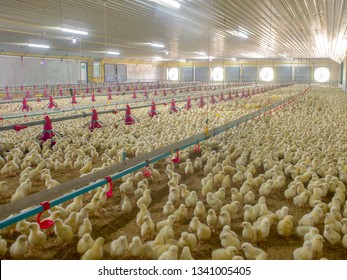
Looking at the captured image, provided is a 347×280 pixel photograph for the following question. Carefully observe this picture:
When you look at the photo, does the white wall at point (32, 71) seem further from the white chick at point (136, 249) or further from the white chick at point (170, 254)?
the white chick at point (170, 254)

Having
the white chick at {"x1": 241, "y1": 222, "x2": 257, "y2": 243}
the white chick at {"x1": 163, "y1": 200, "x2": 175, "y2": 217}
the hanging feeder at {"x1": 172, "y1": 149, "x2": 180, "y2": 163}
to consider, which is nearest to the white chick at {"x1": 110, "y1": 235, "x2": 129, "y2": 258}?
the white chick at {"x1": 163, "y1": 200, "x2": 175, "y2": 217}

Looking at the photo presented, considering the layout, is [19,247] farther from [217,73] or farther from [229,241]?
[217,73]

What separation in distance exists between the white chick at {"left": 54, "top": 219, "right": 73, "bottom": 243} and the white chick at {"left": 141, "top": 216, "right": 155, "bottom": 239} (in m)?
0.70

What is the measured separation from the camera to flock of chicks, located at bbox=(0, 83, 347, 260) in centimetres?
298

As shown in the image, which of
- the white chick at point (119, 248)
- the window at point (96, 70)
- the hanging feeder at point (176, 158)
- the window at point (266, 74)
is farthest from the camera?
the window at point (266, 74)

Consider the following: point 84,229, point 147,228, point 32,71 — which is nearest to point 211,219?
point 147,228

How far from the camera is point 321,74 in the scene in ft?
144

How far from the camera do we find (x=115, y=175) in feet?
12.5

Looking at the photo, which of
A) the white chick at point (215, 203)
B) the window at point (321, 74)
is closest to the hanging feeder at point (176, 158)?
the white chick at point (215, 203)

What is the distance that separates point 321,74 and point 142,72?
947 inches

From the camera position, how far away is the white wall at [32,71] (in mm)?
23172

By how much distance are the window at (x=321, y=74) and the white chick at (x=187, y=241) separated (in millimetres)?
45414

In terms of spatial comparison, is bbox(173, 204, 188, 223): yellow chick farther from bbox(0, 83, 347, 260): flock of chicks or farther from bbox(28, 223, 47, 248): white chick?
bbox(28, 223, 47, 248): white chick

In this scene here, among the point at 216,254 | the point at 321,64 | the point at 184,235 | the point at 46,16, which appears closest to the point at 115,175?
the point at 184,235
